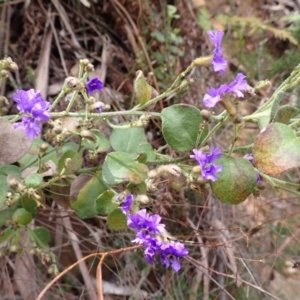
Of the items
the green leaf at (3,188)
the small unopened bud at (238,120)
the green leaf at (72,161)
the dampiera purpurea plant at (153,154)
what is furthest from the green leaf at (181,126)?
the green leaf at (3,188)

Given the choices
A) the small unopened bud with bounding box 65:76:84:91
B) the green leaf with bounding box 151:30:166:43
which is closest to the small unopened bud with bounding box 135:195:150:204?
the small unopened bud with bounding box 65:76:84:91

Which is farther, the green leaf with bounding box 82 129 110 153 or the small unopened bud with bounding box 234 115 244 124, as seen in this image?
the green leaf with bounding box 82 129 110 153

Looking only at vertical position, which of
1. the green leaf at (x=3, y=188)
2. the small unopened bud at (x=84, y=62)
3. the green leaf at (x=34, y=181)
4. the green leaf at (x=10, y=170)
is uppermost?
the small unopened bud at (x=84, y=62)

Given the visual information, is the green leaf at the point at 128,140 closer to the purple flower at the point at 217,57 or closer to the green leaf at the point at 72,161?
the green leaf at the point at 72,161

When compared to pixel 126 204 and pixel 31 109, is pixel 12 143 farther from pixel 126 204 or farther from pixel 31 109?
pixel 126 204

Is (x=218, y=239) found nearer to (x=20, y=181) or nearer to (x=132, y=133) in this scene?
(x=132, y=133)

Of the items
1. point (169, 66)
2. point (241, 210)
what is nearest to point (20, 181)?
point (169, 66)

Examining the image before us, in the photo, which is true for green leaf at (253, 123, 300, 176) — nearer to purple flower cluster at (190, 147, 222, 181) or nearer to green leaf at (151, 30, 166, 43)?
purple flower cluster at (190, 147, 222, 181)
